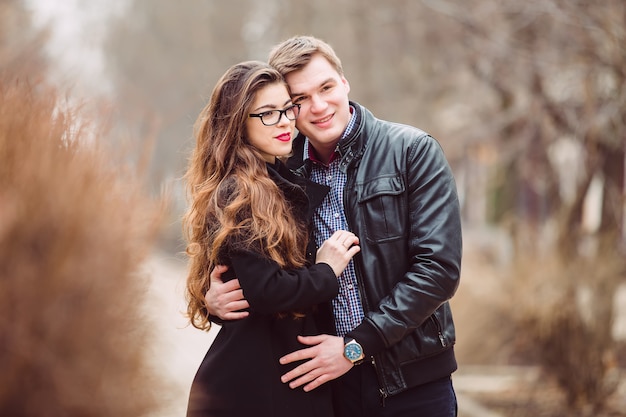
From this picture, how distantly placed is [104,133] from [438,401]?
2.05 m

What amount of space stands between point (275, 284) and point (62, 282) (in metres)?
0.80

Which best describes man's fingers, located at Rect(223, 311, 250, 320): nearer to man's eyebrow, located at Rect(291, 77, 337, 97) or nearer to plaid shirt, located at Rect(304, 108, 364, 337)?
plaid shirt, located at Rect(304, 108, 364, 337)

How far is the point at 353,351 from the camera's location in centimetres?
306

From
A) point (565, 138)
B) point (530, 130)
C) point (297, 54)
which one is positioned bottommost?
point (297, 54)

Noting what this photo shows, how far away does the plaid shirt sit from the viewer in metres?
3.26

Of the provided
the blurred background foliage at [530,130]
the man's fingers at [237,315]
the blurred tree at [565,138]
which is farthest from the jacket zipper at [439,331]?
the blurred tree at [565,138]

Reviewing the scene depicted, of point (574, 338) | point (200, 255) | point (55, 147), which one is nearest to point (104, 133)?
point (55, 147)

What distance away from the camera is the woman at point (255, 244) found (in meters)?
2.93

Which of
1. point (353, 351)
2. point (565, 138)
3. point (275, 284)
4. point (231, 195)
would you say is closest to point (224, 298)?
point (275, 284)

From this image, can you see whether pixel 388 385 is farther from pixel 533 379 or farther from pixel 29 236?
pixel 533 379

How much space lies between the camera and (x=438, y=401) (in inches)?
125

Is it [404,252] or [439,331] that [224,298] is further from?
[439,331]

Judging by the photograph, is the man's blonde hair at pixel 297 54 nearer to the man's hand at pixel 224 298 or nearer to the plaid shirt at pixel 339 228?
the plaid shirt at pixel 339 228

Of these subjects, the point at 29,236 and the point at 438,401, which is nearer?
the point at 29,236
